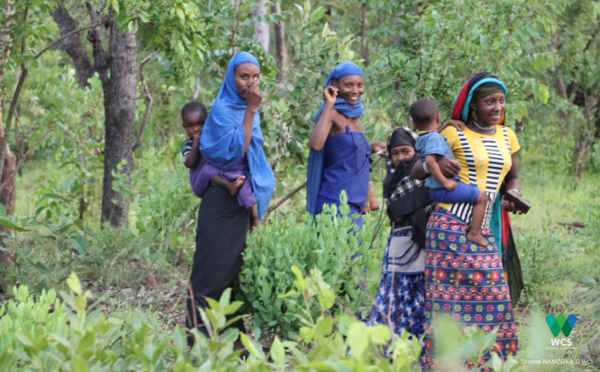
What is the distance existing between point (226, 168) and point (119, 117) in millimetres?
2624

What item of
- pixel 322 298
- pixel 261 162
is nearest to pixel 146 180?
pixel 261 162

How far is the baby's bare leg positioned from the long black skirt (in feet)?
4.18

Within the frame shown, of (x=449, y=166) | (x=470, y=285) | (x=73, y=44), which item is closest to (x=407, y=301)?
(x=470, y=285)

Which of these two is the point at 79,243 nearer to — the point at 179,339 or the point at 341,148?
the point at 341,148

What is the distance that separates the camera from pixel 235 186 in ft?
14.4

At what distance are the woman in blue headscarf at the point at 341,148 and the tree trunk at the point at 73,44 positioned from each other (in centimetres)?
274

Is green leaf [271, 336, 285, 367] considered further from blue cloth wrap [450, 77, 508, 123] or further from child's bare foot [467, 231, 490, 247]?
blue cloth wrap [450, 77, 508, 123]

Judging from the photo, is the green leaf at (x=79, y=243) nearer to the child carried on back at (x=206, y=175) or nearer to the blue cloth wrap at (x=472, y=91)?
the child carried on back at (x=206, y=175)

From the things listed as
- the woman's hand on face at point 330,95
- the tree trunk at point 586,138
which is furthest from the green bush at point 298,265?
the tree trunk at point 586,138

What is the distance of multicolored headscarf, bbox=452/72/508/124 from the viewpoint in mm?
3957

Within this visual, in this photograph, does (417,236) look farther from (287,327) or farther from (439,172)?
(287,327)

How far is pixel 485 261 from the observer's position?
3.92 metres

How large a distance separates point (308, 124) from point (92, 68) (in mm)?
2572

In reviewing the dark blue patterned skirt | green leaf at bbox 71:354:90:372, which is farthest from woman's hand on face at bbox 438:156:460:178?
green leaf at bbox 71:354:90:372
